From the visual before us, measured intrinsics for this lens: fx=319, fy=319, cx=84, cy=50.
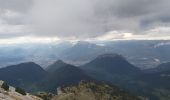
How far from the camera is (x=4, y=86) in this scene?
14150cm

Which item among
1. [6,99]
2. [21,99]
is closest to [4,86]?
[21,99]

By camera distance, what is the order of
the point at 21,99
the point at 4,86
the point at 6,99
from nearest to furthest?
1. the point at 6,99
2. the point at 21,99
3. the point at 4,86

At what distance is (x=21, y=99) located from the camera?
4877 inches

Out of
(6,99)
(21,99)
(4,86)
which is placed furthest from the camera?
(4,86)

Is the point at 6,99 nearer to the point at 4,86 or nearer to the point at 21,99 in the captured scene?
the point at 21,99

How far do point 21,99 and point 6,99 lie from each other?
22.3 meters

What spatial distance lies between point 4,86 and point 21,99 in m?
21.0

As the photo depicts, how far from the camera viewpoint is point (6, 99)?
10181 cm

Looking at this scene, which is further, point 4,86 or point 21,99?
point 4,86

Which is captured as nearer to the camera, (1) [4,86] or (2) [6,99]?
(2) [6,99]
